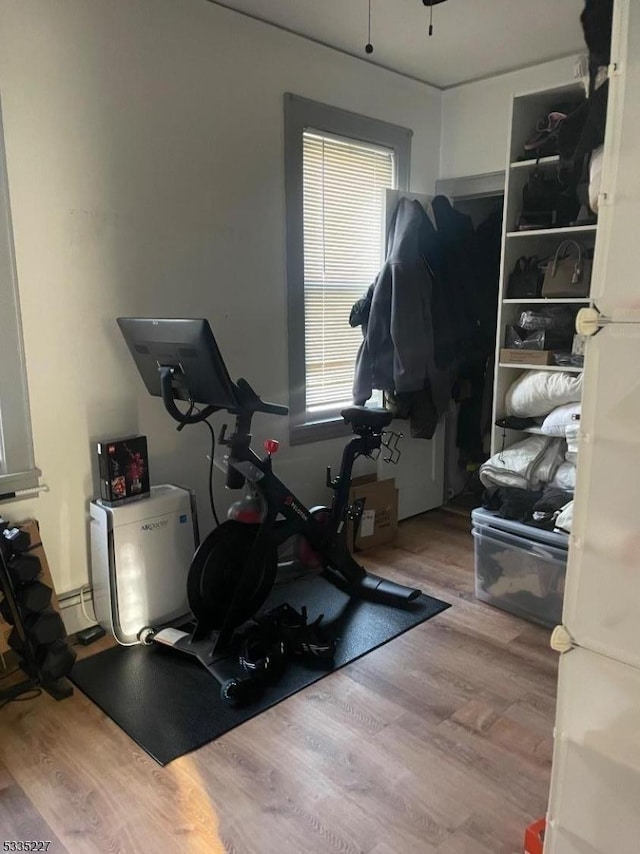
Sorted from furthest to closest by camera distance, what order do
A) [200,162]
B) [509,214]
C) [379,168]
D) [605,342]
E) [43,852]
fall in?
1. [379,168]
2. [509,214]
3. [200,162]
4. [43,852]
5. [605,342]

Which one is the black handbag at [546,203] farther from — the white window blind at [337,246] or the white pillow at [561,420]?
the white window blind at [337,246]

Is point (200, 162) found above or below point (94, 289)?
above

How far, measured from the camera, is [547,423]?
9.57 ft

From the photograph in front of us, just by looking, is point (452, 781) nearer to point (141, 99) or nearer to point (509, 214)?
point (509, 214)

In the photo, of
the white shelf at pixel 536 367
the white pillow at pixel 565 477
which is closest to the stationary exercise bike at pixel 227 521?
the white shelf at pixel 536 367

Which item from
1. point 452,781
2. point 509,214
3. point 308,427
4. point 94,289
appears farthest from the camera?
point 308,427

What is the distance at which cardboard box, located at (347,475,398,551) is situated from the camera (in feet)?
11.8

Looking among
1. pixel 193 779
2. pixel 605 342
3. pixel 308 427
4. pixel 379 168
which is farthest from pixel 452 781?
pixel 379 168

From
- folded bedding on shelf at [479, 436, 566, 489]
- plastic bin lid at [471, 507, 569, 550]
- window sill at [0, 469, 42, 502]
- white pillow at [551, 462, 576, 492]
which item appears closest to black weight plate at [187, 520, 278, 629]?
window sill at [0, 469, 42, 502]

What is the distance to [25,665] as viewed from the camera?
239 centimetres

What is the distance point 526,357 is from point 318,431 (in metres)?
1.16

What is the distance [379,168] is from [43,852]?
11.4ft

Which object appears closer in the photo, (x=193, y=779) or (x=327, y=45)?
(x=193, y=779)

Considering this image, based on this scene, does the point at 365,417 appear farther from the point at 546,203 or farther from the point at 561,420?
the point at 546,203
